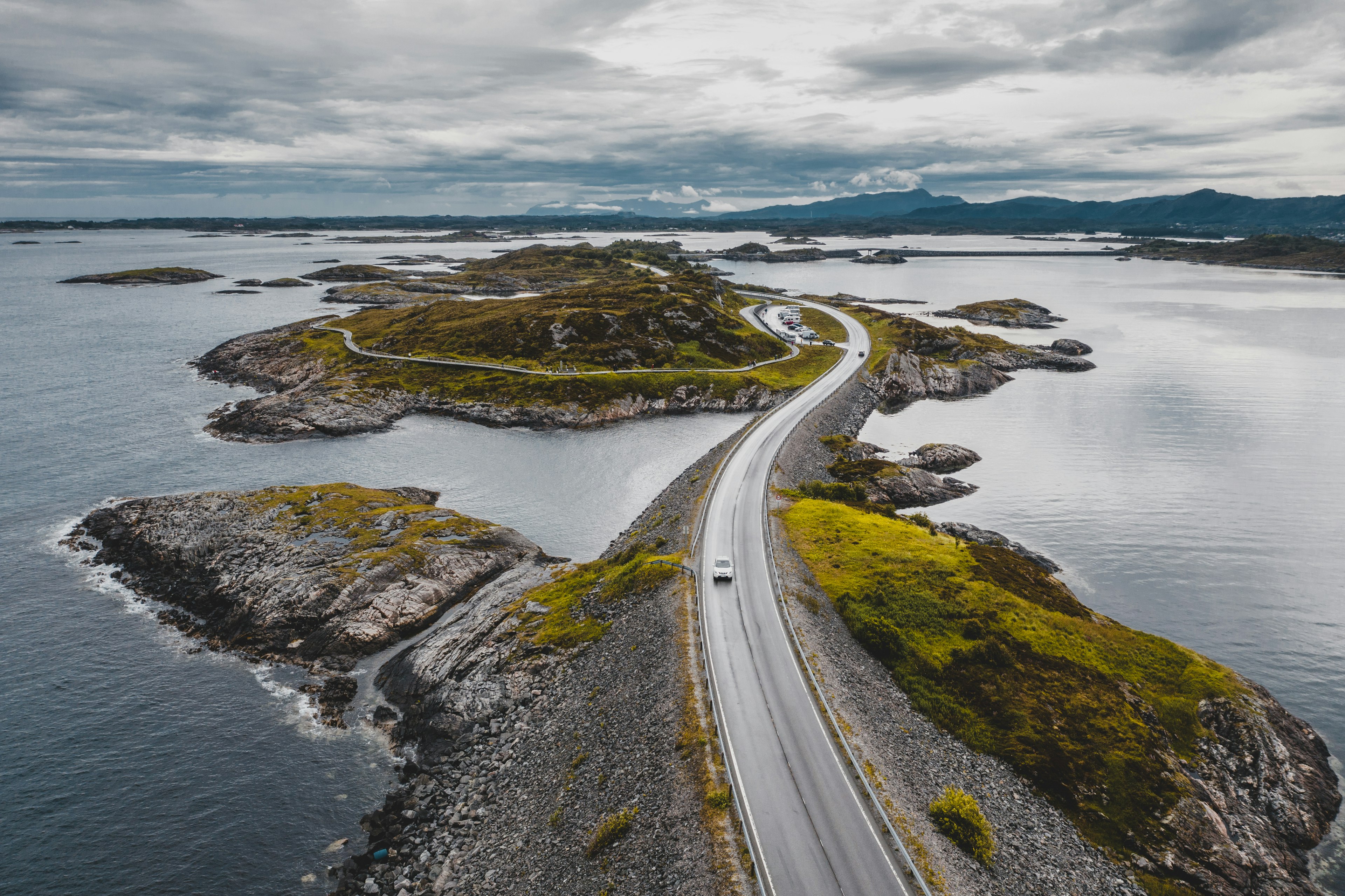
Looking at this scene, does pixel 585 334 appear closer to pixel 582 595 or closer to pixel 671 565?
pixel 582 595

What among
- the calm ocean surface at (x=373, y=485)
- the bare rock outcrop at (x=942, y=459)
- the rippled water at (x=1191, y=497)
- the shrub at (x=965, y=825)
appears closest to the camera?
the shrub at (x=965, y=825)

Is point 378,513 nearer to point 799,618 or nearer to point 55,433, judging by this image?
point 799,618

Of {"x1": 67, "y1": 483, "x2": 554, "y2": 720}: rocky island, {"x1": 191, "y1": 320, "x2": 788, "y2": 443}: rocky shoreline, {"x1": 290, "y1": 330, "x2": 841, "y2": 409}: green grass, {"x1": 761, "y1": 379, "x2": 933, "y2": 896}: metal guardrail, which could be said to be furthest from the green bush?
{"x1": 290, "y1": 330, "x2": 841, "y2": 409}: green grass

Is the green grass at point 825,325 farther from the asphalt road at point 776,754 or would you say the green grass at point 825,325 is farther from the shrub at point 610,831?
the shrub at point 610,831

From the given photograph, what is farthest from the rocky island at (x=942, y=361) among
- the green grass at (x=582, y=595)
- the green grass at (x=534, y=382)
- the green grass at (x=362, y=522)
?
the green grass at (x=362, y=522)

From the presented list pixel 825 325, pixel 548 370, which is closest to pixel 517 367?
pixel 548 370


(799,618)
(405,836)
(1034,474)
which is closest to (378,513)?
(405,836)

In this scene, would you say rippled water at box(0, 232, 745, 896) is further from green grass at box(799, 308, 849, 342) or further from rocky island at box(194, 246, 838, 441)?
green grass at box(799, 308, 849, 342)
